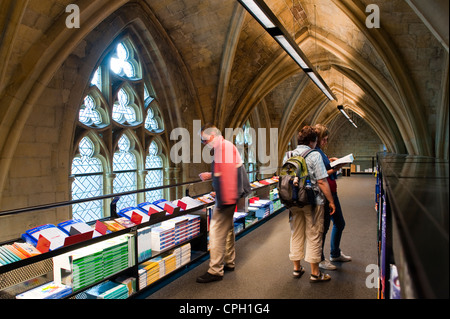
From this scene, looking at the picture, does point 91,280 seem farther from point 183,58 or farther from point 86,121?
point 183,58

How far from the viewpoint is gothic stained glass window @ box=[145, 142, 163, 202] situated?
7.99 metres

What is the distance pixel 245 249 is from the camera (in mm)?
4457

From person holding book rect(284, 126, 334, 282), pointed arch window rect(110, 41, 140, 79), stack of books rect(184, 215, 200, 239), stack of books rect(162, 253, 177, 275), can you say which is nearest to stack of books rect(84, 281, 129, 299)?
stack of books rect(162, 253, 177, 275)

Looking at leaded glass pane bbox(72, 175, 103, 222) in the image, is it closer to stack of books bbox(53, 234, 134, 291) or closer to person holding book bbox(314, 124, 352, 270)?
stack of books bbox(53, 234, 134, 291)

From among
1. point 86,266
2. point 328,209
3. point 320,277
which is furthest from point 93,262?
point 328,209

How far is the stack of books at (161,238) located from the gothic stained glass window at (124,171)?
12.5 ft

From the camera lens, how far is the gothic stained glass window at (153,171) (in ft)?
26.2

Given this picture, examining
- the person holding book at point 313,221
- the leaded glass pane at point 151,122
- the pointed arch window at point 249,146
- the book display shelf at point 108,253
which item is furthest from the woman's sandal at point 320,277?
the pointed arch window at point 249,146

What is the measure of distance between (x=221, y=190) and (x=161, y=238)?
831 mm

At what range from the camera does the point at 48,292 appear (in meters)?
2.45

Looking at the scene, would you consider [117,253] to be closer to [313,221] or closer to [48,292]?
[48,292]

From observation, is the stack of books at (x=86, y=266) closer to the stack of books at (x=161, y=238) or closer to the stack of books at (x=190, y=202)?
the stack of books at (x=161, y=238)
